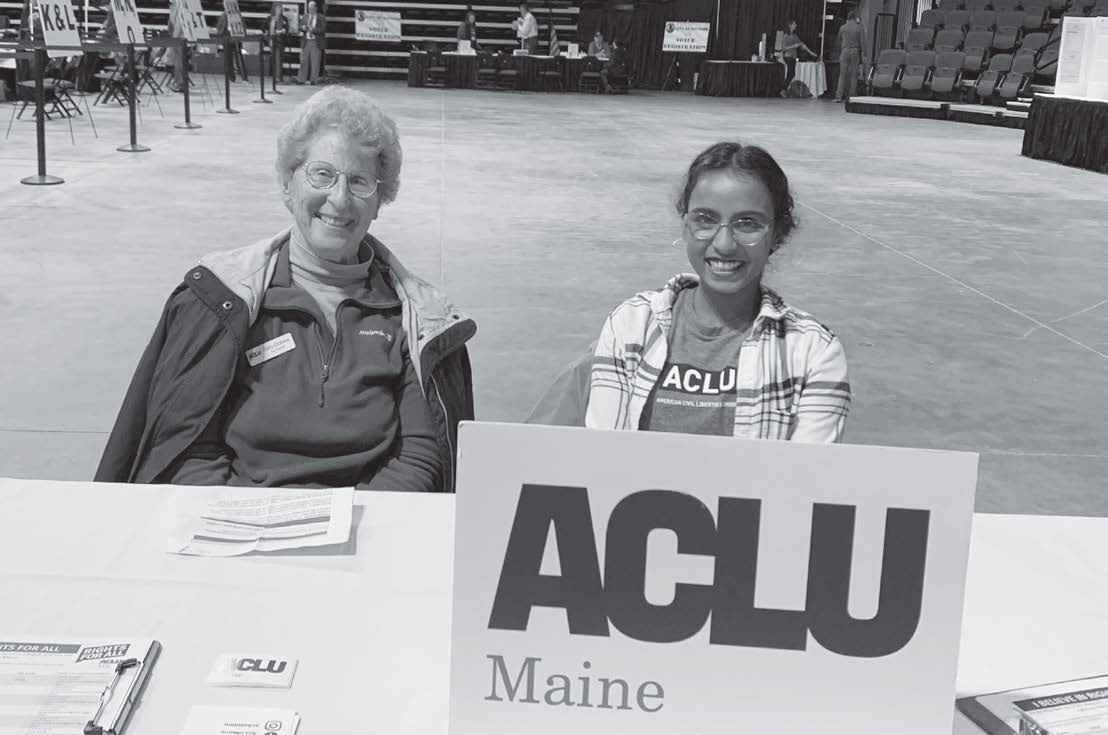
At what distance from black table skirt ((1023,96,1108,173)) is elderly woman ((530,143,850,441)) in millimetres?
11809

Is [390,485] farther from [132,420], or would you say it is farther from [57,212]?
[57,212]

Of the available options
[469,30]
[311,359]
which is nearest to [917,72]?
[469,30]

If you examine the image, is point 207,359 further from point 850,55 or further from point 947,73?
point 850,55

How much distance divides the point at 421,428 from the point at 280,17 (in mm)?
21188

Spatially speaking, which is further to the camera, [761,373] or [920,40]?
[920,40]

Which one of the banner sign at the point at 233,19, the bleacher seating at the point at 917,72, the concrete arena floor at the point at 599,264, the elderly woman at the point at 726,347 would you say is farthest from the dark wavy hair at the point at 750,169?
the bleacher seating at the point at 917,72

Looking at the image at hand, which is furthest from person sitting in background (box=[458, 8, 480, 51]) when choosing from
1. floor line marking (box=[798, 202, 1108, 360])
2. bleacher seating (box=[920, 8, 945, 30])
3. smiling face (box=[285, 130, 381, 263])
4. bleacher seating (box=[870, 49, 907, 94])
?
smiling face (box=[285, 130, 381, 263])

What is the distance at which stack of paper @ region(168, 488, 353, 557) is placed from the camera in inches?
67.8

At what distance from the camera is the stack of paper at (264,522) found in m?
1.72

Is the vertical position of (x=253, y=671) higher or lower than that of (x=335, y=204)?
lower

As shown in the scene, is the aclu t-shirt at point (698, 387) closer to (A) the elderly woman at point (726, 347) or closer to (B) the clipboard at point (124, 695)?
(A) the elderly woman at point (726, 347)

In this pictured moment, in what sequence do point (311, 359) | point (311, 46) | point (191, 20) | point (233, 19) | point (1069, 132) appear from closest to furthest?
point (311, 359) → point (1069, 132) → point (191, 20) → point (233, 19) → point (311, 46)

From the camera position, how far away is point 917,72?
2066 centimetres

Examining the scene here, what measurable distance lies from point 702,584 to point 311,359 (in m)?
1.31
